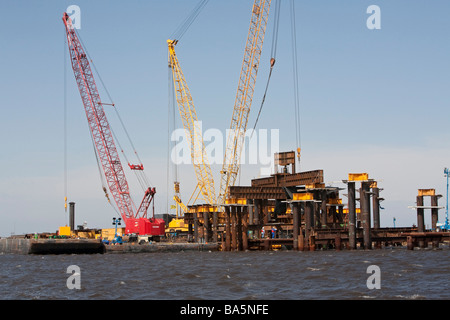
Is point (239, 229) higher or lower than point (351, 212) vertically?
lower

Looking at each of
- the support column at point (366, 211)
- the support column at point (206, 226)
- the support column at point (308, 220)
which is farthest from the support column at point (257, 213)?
the support column at point (366, 211)

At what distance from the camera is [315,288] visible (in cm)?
4225

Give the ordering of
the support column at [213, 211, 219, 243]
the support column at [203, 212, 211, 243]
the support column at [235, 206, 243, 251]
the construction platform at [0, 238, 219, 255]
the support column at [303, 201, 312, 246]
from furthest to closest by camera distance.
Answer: the support column at [203, 212, 211, 243] < the support column at [213, 211, 219, 243] < the construction platform at [0, 238, 219, 255] < the support column at [235, 206, 243, 251] < the support column at [303, 201, 312, 246]

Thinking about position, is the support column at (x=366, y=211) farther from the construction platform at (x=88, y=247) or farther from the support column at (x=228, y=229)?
the construction platform at (x=88, y=247)

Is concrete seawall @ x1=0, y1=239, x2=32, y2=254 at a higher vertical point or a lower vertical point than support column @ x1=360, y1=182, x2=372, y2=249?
lower

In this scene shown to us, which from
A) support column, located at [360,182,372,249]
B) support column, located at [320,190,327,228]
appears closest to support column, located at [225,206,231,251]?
support column, located at [320,190,327,228]

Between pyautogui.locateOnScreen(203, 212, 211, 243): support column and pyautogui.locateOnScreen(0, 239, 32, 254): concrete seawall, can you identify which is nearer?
pyautogui.locateOnScreen(0, 239, 32, 254): concrete seawall

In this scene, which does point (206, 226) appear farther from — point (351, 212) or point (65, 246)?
point (351, 212)

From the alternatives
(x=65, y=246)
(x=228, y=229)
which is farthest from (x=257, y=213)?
(x=65, y=246)

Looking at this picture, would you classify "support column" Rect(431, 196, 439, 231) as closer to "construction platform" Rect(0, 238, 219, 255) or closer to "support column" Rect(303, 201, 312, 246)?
"support column" Rect(303, 201, 312, 246)

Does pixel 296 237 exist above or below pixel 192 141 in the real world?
below
